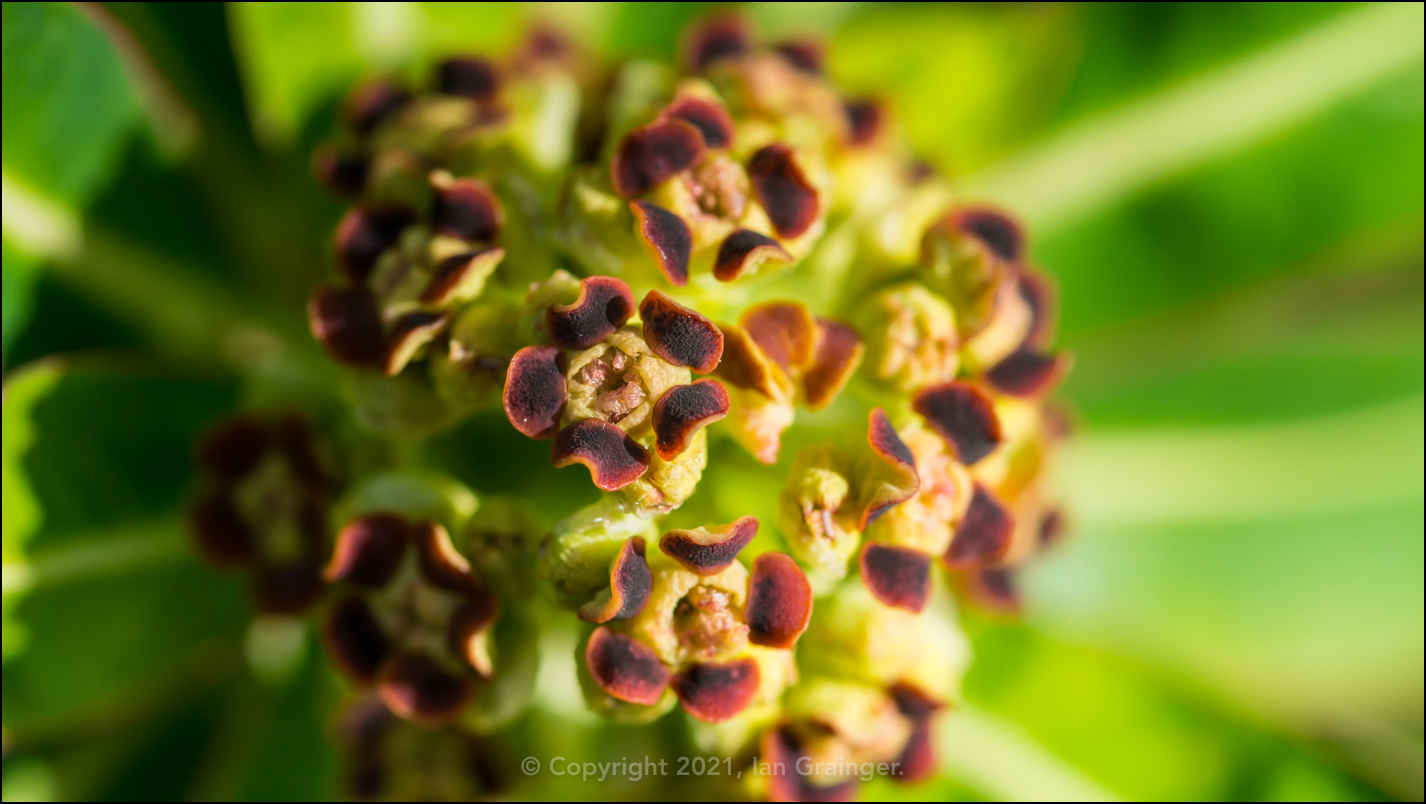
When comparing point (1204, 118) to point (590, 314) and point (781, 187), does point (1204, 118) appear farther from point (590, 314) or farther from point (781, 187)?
point (590, 314)

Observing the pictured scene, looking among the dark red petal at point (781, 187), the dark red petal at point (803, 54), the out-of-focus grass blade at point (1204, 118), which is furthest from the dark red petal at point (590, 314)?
the out-of-focus grass blade at point (1204, 118)

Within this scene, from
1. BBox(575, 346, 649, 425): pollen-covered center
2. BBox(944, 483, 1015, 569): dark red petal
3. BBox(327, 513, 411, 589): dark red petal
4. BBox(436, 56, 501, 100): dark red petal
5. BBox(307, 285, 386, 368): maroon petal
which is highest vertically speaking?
BBox(944, 483, 1015, 569): dark red petal

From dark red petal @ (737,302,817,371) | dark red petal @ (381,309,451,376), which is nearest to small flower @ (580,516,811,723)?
dark red petal @ (737,302,817,371)

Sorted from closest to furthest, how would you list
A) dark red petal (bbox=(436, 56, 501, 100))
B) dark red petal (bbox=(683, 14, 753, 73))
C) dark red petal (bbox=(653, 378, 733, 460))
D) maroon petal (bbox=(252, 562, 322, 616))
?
dark red petal (bbox=(653, 378, 733, 460)) → maroon petal (bbox=(252, 562, 322, 616)) → dark red petal (bbox=(436, 56, 501, 100)) → dark red petal (bbox=(683, 14, 753, 73))

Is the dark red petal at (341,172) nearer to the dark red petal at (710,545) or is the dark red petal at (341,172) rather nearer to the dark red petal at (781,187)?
the dark red petal at (781,187)

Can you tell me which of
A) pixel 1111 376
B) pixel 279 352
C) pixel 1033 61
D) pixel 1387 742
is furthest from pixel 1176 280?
pixel 279 352

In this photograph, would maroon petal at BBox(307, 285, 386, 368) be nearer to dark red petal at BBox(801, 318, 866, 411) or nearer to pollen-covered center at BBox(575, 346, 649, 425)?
pollen-covered center at BBox(575, 346, 649, 425)

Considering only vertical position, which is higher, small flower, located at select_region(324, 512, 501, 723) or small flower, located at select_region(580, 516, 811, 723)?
small flower, located at select_region(580, 516, 811, 723)

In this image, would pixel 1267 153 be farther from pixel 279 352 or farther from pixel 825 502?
pixel 279 352
